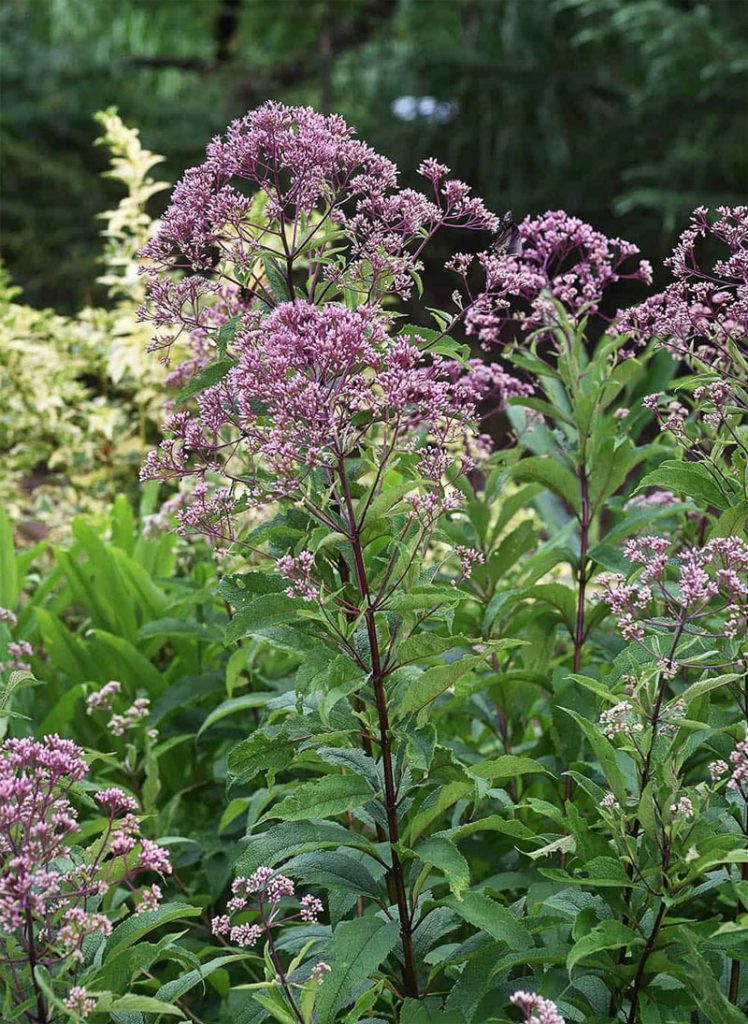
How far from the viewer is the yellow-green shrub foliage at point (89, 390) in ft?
12.0

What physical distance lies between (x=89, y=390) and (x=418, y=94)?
665 cm

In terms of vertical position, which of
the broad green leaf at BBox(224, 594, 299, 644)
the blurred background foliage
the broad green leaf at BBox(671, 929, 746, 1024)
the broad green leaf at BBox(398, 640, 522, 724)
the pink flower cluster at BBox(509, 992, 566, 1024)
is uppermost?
the blurred background foliage

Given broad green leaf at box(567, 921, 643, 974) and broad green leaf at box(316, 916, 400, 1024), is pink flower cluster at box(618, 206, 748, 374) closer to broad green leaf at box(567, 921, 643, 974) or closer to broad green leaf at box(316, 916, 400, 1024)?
broad green leaf at box(567, 921, 643, 974)

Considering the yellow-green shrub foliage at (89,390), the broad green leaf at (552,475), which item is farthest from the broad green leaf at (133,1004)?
the yellow-green shrub foliage at (89,390)


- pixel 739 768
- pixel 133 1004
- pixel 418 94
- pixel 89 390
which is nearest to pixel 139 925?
pixel 133 1004

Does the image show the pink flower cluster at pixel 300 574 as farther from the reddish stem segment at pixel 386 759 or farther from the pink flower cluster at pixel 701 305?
the pink flower cluster at pixel 701 305

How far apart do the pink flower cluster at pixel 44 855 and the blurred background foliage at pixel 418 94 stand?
23.3ft

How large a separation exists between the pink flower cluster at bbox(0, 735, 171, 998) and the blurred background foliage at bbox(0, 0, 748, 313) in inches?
280

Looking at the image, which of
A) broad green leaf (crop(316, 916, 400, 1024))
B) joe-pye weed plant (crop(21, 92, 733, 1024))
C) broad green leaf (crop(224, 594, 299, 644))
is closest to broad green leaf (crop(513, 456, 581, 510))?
joe-pye weed plant (crop(21, 92, 733, 1024))

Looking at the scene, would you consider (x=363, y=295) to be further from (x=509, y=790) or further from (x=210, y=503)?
(x=509, y=790)

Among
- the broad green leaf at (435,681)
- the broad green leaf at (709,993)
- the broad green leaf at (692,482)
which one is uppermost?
the broad green leaf at (692,482)

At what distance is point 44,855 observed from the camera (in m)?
1.19

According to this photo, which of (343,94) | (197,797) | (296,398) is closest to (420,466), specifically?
(296,398)

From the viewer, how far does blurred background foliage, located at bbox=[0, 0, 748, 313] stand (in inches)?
324
